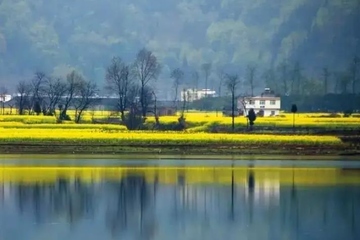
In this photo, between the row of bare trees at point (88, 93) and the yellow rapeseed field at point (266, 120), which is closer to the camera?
the yellow rapeseed field at point (266, 120)

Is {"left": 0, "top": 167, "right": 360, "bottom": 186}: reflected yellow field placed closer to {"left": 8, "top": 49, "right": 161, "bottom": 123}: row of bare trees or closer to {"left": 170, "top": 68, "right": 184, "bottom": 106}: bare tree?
{"left": 8, "top": 49, "right": 161, "bottom": 123}: row of bare trees

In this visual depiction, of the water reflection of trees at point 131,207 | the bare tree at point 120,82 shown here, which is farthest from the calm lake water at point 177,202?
the bare tree at point 120,82

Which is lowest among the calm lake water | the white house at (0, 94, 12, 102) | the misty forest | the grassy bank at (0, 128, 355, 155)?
the calm lake water

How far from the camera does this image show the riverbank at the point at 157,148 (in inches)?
1362

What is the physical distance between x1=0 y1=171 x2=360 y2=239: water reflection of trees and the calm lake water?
0.02 meters

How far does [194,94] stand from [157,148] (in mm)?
24279

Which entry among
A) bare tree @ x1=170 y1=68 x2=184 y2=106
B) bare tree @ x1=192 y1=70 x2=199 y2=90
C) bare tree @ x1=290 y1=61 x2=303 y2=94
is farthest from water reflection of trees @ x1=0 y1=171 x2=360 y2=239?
bare tree @ x1=192 y1=70 x2=199 y2=90

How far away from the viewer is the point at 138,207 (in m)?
16.1

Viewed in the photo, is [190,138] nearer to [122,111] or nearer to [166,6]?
[122,111]

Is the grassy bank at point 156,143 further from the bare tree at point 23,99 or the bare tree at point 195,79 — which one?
the bare tree at point 195,79

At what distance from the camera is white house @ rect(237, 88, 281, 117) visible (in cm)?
4791

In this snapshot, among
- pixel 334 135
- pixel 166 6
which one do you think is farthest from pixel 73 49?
pixel 334 135

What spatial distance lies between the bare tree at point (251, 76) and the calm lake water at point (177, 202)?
1193 inches

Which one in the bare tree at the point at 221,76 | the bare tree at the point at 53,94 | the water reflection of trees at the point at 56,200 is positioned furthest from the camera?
the bare tree at the point at 221,76
